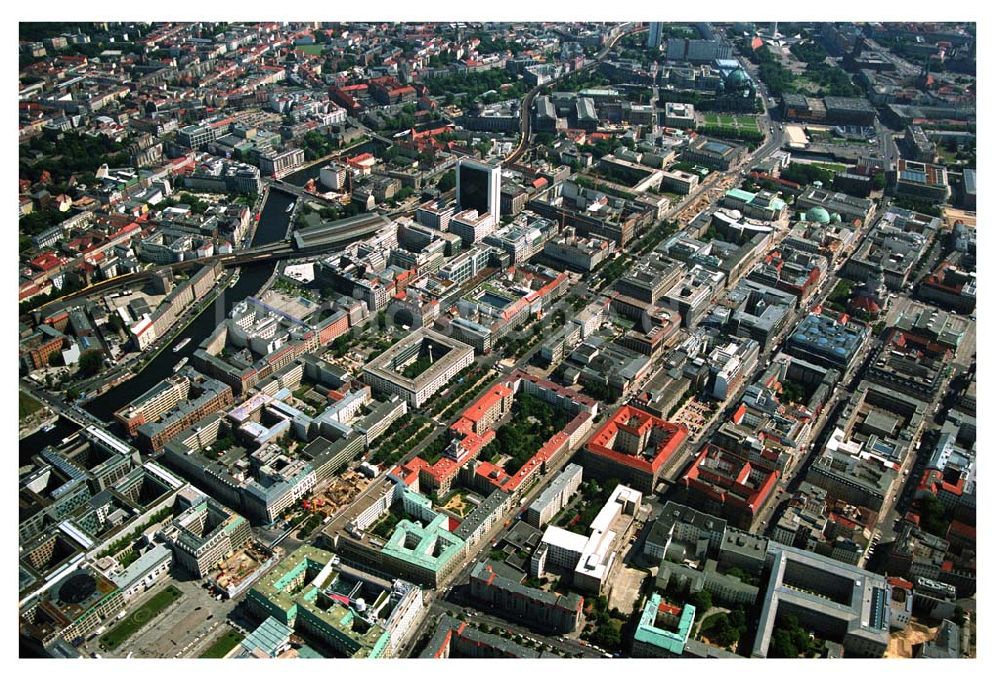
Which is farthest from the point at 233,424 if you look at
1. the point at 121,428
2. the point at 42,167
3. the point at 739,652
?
the point at 42,167

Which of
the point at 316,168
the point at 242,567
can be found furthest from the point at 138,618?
the point at 316,168

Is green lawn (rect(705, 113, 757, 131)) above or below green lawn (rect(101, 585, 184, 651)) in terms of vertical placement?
above

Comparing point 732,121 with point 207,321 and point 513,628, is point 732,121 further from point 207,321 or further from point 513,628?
point 513,628

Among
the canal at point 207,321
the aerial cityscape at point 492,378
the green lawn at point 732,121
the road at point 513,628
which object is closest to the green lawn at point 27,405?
the aerial cityscape at point 492,378

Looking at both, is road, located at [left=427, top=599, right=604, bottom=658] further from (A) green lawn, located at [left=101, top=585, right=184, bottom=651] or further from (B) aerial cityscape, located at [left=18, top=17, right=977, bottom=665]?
(A) green lawn, located at [left=101, top=585, right=184, bottom=651]

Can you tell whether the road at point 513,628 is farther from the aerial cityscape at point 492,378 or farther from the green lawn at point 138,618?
the green lawn at point 138,618

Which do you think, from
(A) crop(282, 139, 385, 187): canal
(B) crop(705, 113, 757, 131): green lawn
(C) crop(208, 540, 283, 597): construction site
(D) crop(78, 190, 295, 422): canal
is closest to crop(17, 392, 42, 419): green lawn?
(D) crop(78, 190, 295, 422): canal

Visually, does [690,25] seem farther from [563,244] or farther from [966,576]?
[966,576]
